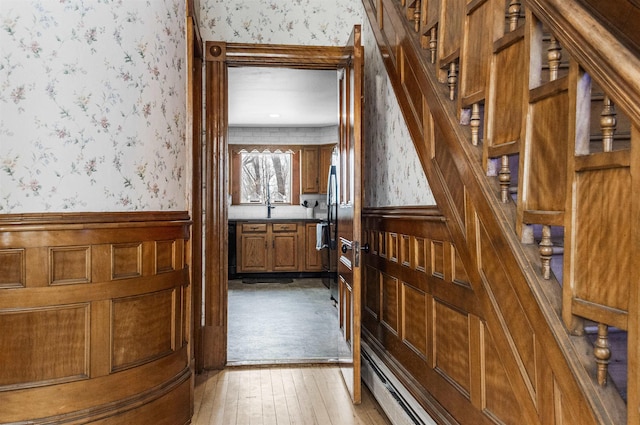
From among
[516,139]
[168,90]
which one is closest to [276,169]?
[168,90]

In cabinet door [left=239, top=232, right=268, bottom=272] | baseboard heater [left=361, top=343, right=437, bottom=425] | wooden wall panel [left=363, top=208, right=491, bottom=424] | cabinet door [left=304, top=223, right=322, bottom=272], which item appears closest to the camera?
wooden wall panel [left=363, top=208, right=491, bottom=424]

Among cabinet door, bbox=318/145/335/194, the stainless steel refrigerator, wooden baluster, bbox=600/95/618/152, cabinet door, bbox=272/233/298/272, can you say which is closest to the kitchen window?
cabinet door, bbox=318/145/335/194

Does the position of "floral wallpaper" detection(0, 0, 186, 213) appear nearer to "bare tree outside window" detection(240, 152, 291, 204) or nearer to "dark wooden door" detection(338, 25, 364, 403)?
"dark wooden door" detection(338, 25, 364, 403)

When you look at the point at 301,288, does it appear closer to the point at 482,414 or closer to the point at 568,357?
the point at 482,414

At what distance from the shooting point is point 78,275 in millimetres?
2055

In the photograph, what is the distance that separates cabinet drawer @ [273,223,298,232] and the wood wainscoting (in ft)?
18.0

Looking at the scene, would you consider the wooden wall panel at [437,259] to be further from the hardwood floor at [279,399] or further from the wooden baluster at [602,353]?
the wooden baluster at [602,353]

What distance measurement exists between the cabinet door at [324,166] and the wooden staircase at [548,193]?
21.8 feet

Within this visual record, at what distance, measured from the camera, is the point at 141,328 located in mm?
2273

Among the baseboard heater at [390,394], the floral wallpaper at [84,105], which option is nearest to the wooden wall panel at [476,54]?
the baseboard heater at [390,394]

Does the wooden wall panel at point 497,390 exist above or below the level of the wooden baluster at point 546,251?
below

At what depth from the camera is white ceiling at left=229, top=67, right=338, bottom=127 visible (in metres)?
5.30

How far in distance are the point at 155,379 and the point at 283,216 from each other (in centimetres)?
635

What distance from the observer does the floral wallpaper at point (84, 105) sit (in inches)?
75.9
